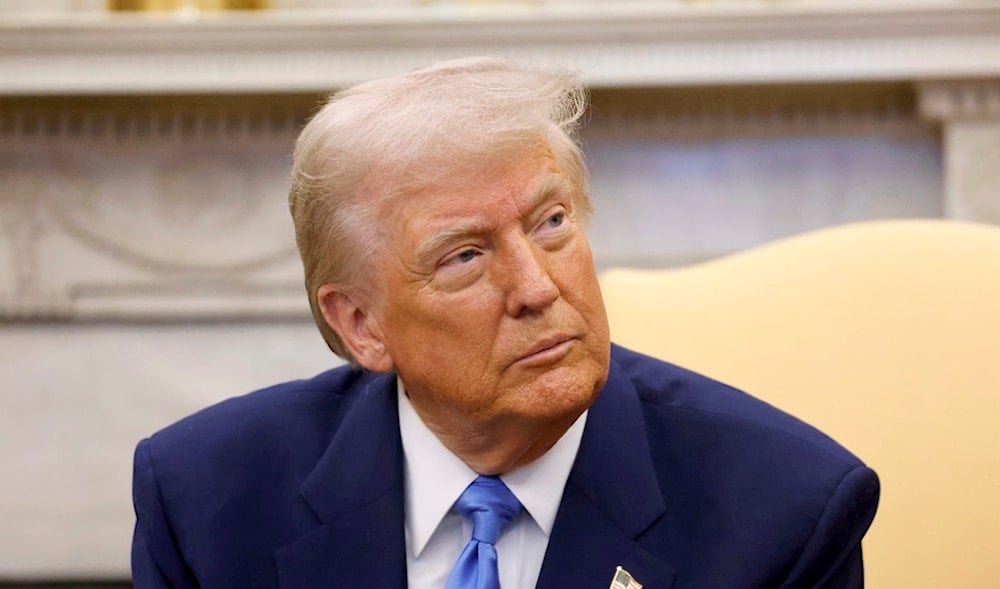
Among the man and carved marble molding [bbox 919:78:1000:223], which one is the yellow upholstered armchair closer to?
the man

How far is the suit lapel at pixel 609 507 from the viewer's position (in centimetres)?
147

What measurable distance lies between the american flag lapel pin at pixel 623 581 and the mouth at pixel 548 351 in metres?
0.25

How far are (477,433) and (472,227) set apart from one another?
0.81 feet

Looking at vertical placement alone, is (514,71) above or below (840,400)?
above

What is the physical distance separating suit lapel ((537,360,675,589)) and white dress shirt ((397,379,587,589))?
3 centimetres

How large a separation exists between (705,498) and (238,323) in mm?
1914

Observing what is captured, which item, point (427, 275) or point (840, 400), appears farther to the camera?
point (840, 400)

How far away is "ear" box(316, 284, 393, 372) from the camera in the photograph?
161 centimetres

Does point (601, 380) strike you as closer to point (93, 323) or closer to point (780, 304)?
point (780, 304)

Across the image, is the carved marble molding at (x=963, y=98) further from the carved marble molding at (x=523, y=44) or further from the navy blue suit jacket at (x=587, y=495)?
the navy blue suit jacket at (x=587, y=495)

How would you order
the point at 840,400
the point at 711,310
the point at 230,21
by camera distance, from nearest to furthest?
the point at 840,400, the point at 711,310, the point at 230,21

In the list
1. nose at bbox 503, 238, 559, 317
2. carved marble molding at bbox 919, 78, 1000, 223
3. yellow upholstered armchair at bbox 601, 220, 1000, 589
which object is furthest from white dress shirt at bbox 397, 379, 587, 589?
carved marble molding at bbox 919, 78, 1000, 223

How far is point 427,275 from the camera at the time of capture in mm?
1486

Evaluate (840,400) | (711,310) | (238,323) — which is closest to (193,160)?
(238,323)
